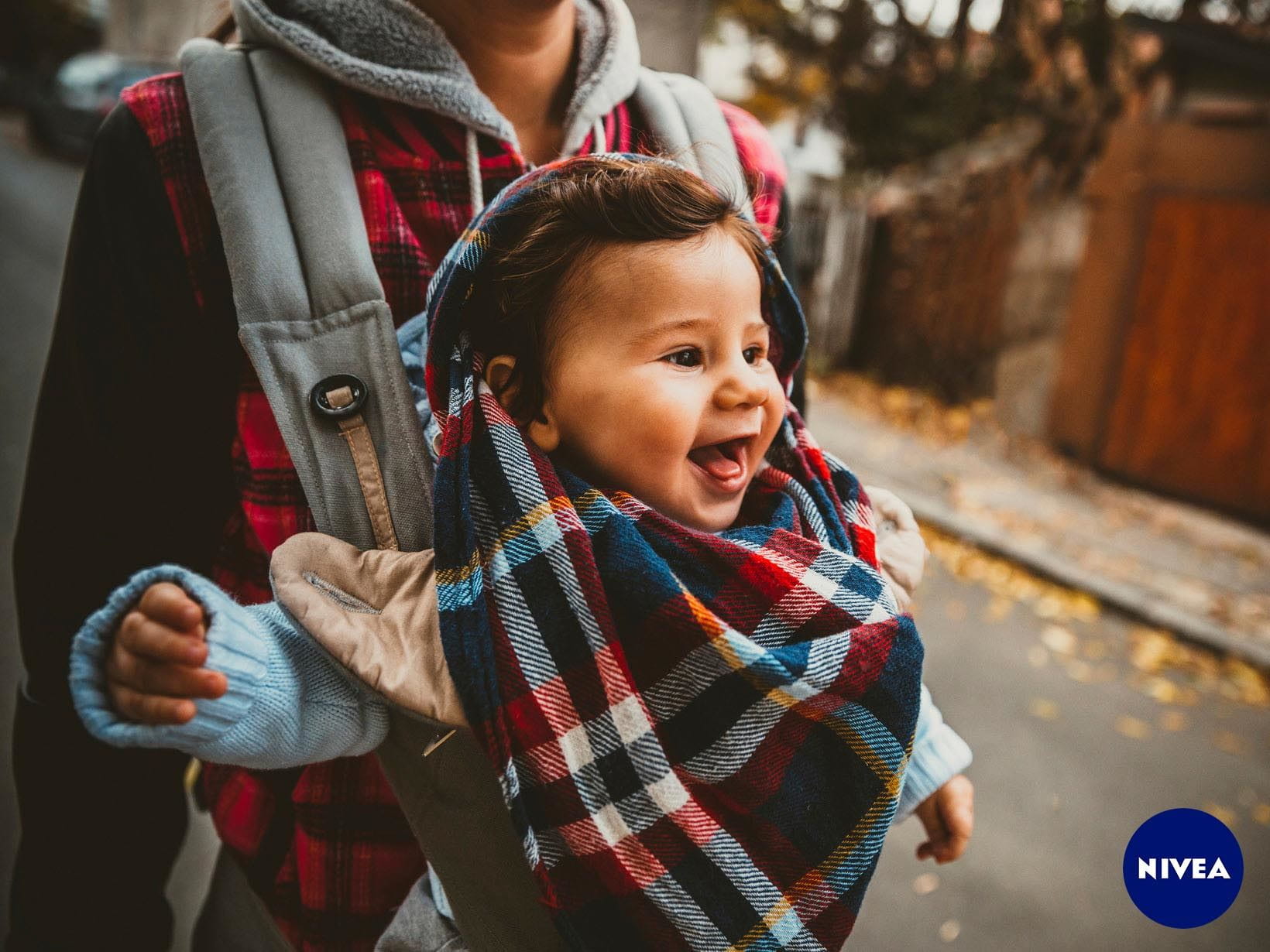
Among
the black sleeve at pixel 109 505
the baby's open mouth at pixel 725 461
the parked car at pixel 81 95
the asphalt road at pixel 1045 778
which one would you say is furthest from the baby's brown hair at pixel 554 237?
the parked car at pixel 81 95

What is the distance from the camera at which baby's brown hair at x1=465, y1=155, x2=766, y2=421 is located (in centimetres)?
116

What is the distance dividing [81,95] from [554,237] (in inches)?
627

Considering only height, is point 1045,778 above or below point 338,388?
below

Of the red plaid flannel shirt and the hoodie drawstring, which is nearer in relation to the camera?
the red plaid flannel shirt

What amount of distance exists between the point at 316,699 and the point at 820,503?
27.5 inches

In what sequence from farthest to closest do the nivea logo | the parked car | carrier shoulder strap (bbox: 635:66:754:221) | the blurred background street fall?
1. the parked car
2. the blurred background street
3. the nivea logo
4. carrier shoulder strap (bbox: 635:66:754:221)

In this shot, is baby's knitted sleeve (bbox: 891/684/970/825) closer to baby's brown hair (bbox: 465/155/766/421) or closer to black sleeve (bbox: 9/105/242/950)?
baby's brown hair (bbox: 465/155/766/421)

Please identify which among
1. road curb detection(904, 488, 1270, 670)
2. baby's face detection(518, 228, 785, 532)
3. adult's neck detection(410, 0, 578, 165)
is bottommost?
road curb detection(904, 488, 1270, 670)

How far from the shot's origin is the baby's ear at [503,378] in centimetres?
118

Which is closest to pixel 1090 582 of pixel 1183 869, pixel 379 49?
pixel 1183 869

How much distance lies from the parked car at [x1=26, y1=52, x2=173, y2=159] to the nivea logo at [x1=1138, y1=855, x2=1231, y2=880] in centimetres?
1479

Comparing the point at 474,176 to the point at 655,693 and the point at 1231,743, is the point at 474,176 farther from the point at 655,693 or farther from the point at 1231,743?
the point at 1231,743

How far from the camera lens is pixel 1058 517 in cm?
629

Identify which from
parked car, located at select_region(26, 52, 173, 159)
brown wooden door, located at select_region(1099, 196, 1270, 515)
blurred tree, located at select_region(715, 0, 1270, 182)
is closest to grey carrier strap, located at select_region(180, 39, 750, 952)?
brown wooden door, located at select_region(1099, 196, 1270, 515)
